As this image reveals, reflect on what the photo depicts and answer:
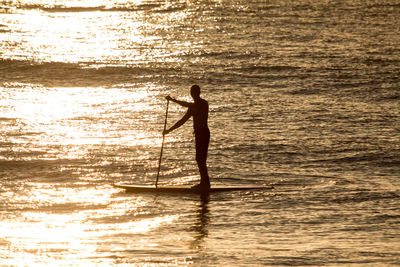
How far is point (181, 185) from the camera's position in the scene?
15.0 meters

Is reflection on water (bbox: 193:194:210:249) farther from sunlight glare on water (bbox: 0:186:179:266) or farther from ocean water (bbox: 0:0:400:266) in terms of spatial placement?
sunlight glare on water (bbox: 0:186:179:266)

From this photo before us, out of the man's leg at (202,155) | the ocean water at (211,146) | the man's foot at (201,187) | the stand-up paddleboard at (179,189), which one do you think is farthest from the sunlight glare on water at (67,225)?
the man's leg at (202,155)

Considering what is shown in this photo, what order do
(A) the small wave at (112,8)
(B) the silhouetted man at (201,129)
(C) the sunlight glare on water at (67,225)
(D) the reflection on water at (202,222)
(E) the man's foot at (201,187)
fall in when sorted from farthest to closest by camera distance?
1. (A) the small wave at (112,8)
2. (B) the silhouetted man at (201,129)
3. (E) the man's foot at (201,187)
4. (D) the reflection on water at (202,222)
5. (C) the sunlight glare on water at (67,225)

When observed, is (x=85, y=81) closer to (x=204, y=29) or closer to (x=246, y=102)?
(x=246, y=102)

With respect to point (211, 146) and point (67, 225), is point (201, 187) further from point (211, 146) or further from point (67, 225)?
point (211, 146)

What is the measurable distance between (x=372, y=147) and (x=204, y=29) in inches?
1112

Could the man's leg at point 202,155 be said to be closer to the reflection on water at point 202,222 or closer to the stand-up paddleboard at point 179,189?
the stand-up paddleboard at point 179,189

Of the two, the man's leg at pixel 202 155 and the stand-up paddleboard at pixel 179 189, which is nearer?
the stand-up paddleboard at pixel 179 189

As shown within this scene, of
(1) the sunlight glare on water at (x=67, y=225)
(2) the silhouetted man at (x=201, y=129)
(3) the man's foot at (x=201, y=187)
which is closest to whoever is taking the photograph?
(1) the sunlight glare on water at (x=67, y=225)

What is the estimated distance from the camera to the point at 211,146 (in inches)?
733

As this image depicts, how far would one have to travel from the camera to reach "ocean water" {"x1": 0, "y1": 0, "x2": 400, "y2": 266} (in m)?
10.9

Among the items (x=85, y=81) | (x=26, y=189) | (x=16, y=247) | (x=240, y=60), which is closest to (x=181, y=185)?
(x=26, y=189)

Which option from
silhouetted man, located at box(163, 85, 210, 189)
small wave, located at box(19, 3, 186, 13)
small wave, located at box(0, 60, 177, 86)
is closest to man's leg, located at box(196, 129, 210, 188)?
silhouetted man, located at box(163, 85, 210, 189)

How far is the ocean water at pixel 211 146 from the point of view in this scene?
431 inches
